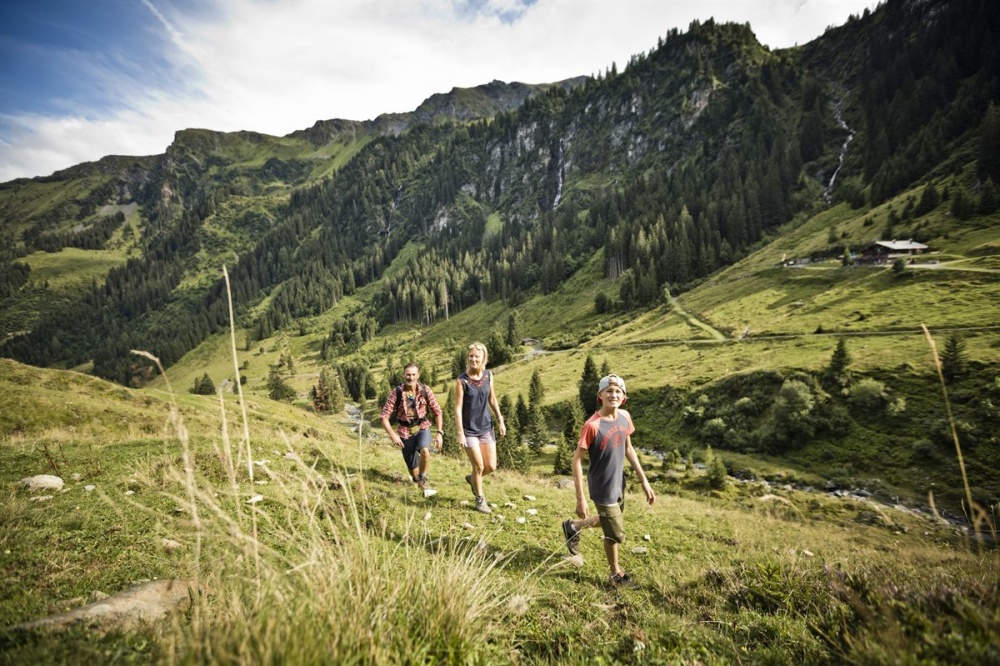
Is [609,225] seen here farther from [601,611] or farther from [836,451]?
[601,611]

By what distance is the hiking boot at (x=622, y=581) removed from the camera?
6008 mm

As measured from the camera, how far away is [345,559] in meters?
3.16

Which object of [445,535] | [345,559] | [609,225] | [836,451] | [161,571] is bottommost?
[836,451]

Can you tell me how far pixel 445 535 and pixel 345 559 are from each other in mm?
4439

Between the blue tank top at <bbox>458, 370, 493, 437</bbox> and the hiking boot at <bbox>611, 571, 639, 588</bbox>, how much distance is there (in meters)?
3.87

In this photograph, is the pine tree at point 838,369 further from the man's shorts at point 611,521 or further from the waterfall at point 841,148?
the waterfall at point 841,148

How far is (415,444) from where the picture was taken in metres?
9.63

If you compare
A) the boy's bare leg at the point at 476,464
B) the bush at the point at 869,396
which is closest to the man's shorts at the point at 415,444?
the boy's bare leg at the point at 476,464

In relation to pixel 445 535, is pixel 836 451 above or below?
below

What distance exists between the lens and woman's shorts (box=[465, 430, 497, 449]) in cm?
889

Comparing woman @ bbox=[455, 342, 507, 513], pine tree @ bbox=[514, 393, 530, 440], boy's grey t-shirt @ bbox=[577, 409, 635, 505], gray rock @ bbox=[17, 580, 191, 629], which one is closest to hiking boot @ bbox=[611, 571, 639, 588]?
boy's grey t-shirt @ bbox=[577, 409, 635, 505]

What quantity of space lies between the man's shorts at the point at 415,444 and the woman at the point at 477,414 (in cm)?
113

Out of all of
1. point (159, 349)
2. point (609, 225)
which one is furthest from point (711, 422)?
point (159, 349)

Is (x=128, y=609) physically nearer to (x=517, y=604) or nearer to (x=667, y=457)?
(x=517, y=604)
